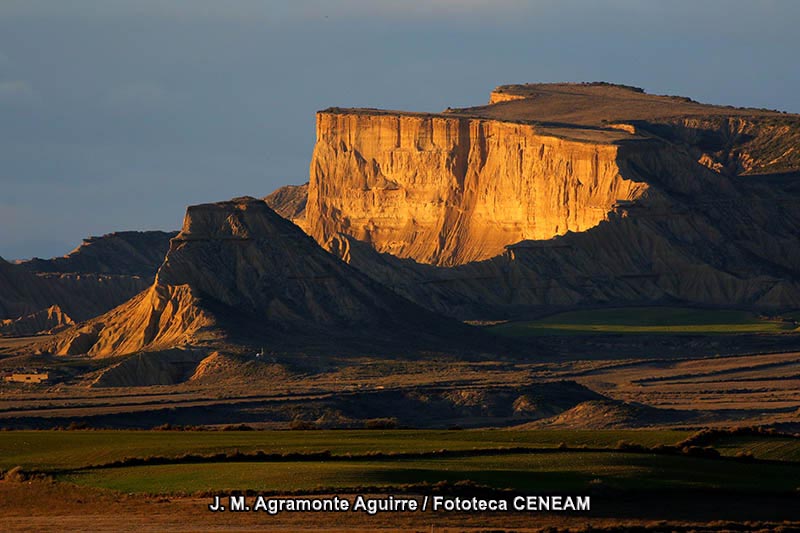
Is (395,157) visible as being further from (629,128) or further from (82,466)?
(82,466)

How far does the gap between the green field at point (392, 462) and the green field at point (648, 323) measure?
70808 millimetres

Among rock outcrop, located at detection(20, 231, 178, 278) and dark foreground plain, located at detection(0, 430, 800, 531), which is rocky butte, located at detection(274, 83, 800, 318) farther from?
dark foreground plain, located at detection(0, 430, 800, 531)

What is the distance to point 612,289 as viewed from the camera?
145125mm

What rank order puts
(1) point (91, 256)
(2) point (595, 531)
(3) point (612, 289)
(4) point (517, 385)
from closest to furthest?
(2) point (595, 531) → (4) point (517, 385) → (3) point (612, 289) → (1) point (91, 256)

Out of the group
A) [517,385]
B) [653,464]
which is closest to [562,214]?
[517,385]

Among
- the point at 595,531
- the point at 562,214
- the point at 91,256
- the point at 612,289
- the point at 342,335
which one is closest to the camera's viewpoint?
the point at 595,531

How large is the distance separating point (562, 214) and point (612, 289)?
59.5 feet

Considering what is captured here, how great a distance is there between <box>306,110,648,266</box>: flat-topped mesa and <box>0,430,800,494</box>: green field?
10267cm

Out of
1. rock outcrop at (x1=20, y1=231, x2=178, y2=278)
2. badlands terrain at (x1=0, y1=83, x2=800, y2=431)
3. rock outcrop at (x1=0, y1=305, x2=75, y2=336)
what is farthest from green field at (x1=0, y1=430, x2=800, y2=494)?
rock outcrop at (x1=20, y1=231, x2=178, y2=278)

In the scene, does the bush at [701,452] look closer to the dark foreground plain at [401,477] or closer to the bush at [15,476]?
the dark foreground plain at [401,477]

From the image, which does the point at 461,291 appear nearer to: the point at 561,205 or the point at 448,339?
the point at 561,205

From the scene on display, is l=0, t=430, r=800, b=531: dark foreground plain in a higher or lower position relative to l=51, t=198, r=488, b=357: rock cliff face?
lower

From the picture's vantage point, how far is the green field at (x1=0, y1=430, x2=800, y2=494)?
4231 cm

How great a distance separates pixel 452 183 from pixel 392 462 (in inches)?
4994
